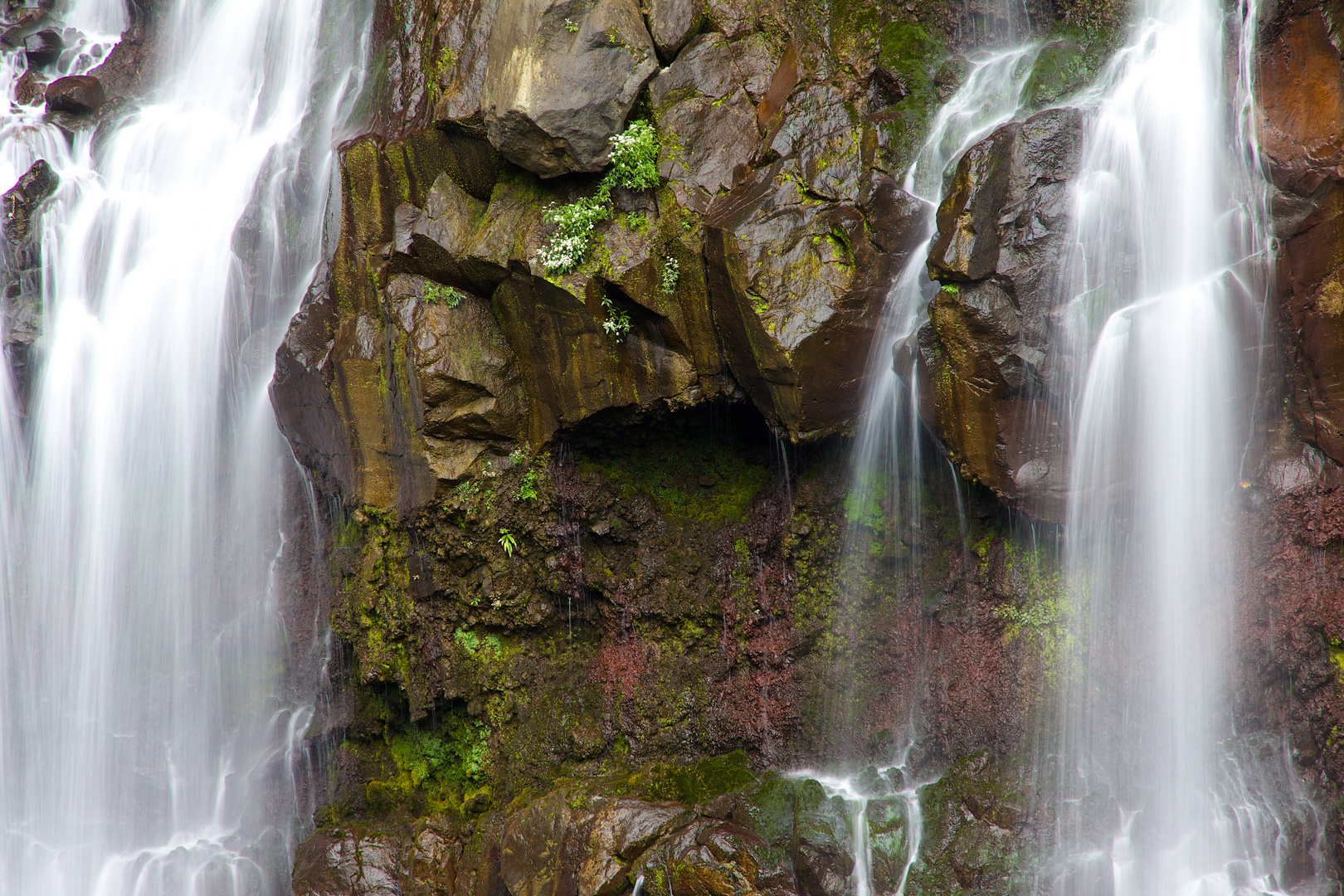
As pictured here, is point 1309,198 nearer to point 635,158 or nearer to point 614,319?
point 635,158

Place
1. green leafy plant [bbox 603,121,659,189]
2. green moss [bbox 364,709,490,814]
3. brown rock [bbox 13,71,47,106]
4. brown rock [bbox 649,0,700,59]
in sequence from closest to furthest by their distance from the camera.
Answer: green leafy plant [bbox 603,121,659,189] < brown rock [bbox 649,0,700,59] < green moss [bbox 364,709,490,814] < brown rock [bbox 13,71,47,106]

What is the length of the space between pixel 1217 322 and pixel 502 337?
697 cm

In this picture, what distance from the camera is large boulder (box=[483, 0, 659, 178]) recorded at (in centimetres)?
849

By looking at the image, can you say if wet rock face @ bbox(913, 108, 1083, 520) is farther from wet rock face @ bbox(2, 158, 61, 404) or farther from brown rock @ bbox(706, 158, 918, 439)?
wet rock face @ bbox(2, 158, 61, 404)

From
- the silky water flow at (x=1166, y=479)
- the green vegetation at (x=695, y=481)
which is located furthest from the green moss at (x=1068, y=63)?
the green vegetation at (x=695, y=481)

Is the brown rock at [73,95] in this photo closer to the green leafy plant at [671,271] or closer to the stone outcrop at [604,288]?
the stone outcrop at [604,288]

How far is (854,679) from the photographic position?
928 centimetres

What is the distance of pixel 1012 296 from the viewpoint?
7566 millimetres

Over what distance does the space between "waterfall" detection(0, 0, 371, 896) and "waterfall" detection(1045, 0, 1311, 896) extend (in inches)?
344

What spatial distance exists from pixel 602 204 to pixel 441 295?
2034 millimetres

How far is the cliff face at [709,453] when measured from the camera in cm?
757

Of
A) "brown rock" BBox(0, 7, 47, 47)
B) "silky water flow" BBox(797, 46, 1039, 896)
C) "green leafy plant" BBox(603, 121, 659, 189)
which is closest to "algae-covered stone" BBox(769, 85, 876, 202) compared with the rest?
"silky water flow" BBox(797, 46, 1039, 896)

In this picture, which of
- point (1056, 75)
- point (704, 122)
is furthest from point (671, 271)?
point (1056, 75)

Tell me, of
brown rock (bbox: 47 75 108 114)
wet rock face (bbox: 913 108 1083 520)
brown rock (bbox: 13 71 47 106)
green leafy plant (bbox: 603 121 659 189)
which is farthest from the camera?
brown rock (bbox: 13 71 47 106)
